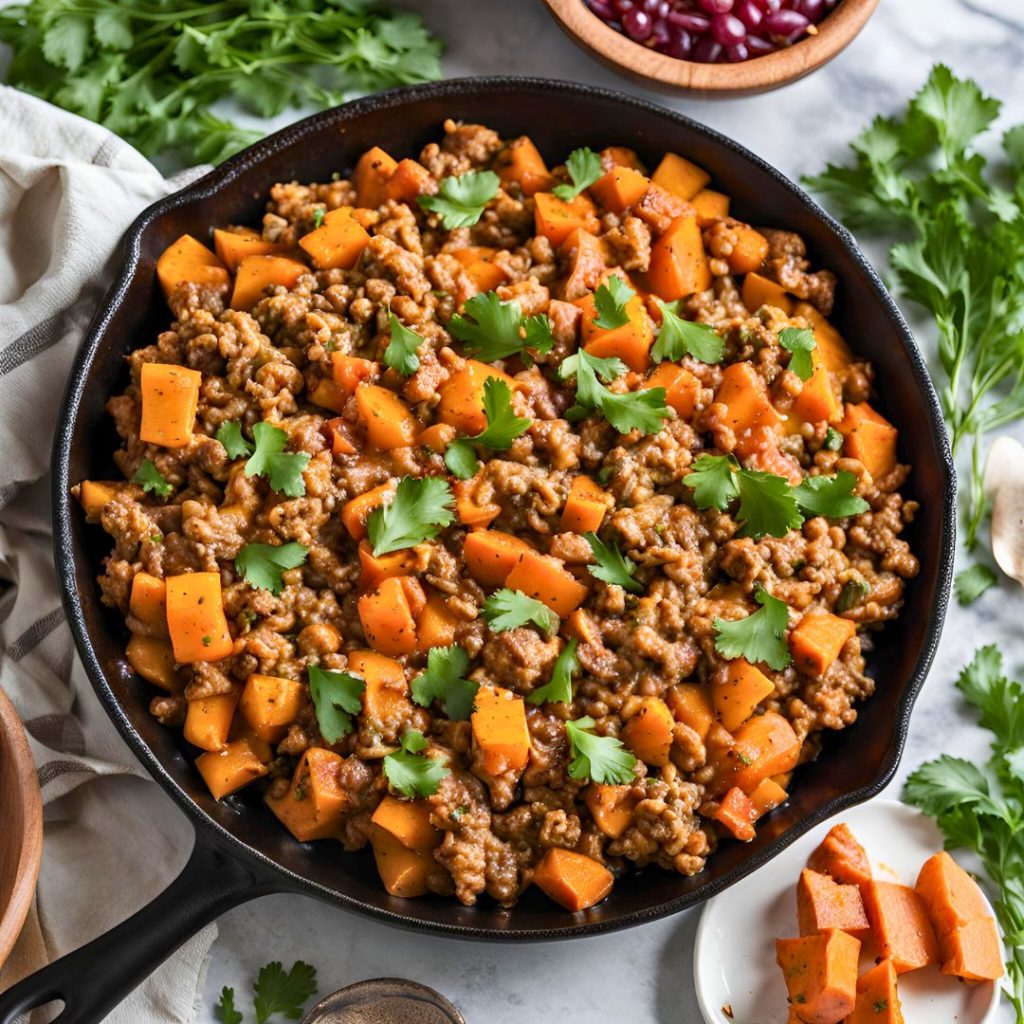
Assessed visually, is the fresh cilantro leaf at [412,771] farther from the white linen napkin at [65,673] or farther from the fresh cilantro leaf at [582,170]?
the fresh cilantro leaf at [582,170]

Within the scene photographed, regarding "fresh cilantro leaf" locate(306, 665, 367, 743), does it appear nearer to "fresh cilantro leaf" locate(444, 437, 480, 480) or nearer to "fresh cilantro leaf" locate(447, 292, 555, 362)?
"fresh cilantro leaf" locate(444, 437, 480, 480)

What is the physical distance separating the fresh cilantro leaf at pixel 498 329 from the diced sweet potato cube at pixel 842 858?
2.15m

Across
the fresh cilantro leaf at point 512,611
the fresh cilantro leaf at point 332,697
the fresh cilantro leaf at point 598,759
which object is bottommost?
the fresh cilantro leaf at point 332,697

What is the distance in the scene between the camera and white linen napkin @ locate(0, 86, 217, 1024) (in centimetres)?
543

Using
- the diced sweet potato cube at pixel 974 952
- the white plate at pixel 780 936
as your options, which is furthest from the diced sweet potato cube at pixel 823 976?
the diced sweet potato cube at pixel 974 952

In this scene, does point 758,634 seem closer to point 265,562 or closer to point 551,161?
point 265,562

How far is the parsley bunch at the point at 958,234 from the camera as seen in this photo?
5816 millimetres

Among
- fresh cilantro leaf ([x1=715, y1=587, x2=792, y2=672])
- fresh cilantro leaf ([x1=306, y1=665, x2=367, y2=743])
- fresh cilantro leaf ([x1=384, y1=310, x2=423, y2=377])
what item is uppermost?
fresh cilantro leaf ([x1=384, y1=310, x2=423, y2=377])

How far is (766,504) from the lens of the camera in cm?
489

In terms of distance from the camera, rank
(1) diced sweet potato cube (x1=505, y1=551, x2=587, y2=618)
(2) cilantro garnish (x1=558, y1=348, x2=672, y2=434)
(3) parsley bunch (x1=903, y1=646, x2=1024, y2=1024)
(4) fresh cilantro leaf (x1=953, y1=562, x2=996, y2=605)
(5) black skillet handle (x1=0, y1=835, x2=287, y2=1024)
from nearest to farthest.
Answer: (5) black skillet handle (x1=0, y1=835, x2=287, y2=1024), (1) diced sweet potato cube (x1=505, y1=551, x2=587, y2=618), (2) cilantro garnish (x1=558, y1=348, x2=672, y2=434), (3) parsley bunch (x1=903, y1=646, x2=1024, y2=1024), (4) fresh cilantro leaf (x1=953, y1=562, x2=996, y2=605)

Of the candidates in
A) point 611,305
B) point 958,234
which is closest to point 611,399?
point 611,305

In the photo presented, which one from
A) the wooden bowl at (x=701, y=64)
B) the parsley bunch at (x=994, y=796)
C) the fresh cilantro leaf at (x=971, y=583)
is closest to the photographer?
the parsley bunch at (x=994, y=796)

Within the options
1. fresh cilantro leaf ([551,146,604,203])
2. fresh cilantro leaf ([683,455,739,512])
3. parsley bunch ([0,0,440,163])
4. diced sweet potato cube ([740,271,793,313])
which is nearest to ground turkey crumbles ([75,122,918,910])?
fresh cilantro leaf ([683,455,739,512])

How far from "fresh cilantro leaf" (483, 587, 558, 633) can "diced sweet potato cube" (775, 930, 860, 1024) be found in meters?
1.58
